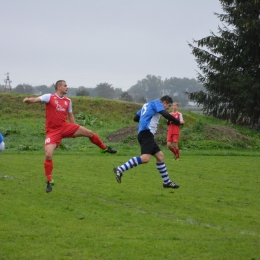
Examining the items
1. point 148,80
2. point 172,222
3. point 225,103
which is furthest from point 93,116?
point 148,80

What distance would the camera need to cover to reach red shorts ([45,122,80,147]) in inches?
455

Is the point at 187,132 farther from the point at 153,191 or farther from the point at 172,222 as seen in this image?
the point at 172,222

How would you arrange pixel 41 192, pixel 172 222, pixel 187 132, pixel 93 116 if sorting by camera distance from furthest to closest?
pixel 93 116 → pixel 187 132 → pixel 41 192 → pixel 172 222

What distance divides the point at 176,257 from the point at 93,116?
1265 inches

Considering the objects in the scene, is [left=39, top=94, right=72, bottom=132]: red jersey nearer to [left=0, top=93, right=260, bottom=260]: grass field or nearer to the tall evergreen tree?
[left=0, top=93, right=260, bottom=260]: grass field

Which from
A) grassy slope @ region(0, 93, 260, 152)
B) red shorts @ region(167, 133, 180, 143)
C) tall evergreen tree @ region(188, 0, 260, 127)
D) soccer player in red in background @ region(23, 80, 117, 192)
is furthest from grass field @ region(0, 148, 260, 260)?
tall evergreen tree @ region(188, 0, 260, 127)

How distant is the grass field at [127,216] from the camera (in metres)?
6.96

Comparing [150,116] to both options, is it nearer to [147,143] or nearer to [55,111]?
[147,143]

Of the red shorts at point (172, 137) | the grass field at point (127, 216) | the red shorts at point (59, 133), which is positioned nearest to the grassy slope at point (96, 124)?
the red shorts at point (172, 137)

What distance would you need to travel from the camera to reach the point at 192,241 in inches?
295

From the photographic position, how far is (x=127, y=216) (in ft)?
30.1

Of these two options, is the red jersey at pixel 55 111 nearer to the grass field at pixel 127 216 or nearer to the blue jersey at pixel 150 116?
the grass field at pixel 127 216

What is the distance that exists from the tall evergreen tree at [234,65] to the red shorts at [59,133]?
25.4m

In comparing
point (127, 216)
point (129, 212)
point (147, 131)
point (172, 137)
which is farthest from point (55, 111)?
point (172, 137)
